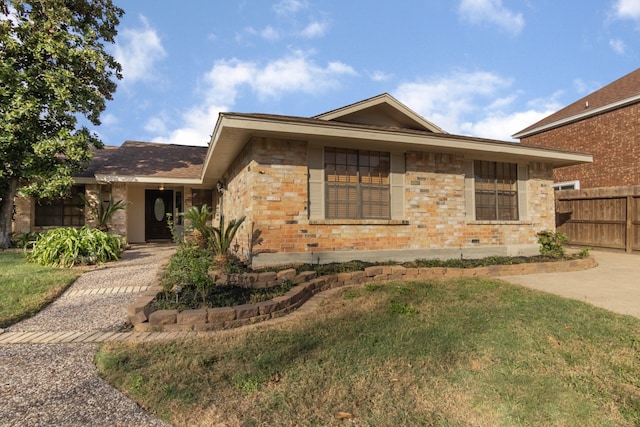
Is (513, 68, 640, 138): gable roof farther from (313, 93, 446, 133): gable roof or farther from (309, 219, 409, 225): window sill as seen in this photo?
(309, 219, 409, 225): window sill

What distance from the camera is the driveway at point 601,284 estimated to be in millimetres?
4922

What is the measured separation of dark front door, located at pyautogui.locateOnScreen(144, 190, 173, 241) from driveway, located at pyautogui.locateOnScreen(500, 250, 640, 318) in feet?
43.0

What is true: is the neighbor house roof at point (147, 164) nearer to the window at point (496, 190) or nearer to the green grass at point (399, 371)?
the window at point (496, 190)

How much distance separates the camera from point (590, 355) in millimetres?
3164

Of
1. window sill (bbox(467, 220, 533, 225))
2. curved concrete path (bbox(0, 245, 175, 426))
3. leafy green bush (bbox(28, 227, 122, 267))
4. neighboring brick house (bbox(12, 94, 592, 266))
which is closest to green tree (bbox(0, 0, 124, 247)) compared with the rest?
leafy green bush (bbox(28, 227, 122, 267))

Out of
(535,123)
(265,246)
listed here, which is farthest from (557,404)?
(535,123)

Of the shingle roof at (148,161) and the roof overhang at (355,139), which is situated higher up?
the shingle roof at (148,161)

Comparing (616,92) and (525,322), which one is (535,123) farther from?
(525,322)

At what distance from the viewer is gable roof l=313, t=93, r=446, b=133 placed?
8281mm

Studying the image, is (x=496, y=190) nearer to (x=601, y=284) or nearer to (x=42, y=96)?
(x=601, y=284)

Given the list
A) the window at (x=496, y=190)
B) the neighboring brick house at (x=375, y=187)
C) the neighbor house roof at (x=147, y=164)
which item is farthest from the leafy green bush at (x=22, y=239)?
the window at (x=496, y=190)

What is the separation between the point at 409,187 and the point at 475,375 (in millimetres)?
5457

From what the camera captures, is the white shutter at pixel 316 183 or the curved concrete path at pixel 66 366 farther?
the white shutter at pixel 316 183

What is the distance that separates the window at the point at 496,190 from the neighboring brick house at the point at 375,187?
27mm
